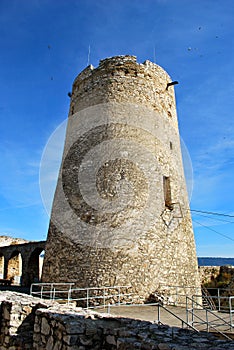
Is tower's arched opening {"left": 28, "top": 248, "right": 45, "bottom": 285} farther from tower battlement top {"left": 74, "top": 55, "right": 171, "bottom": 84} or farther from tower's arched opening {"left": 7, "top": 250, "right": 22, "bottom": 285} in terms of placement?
tower battlement top {"left": 74, "top": 55, "right": 171, "bottom": 84}

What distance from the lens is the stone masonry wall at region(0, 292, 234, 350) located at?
3.09m

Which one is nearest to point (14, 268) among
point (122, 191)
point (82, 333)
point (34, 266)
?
point (34, 266)

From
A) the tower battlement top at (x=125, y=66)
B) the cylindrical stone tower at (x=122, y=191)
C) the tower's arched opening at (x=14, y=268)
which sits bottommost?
the tower's arched opening at (x=14, y=268)

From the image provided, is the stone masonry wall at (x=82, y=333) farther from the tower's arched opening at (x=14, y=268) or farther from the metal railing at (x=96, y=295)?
the tower's arched opening at (x=14, y=268)

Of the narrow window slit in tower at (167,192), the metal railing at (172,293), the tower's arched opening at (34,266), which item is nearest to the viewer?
the metal railing at (172,293)

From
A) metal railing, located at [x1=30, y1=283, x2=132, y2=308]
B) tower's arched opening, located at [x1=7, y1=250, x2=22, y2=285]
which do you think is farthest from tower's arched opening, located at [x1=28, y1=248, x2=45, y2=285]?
metal railing, located at [x1=30, y1=283, x2=132, y2=308]

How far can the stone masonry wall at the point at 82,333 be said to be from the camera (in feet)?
10.2

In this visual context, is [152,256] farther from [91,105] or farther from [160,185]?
[91,105]

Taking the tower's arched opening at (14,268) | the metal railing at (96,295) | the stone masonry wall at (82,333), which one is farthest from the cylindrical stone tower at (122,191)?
the tower's arched opening at (14,268)

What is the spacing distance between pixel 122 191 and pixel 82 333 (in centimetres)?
690

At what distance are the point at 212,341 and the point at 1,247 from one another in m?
24.5

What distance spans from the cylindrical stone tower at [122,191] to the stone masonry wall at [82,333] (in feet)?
15.3

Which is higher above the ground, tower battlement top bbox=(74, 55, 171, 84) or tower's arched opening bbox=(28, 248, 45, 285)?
tower battlement top bbox=(74, 55, 171, 84)

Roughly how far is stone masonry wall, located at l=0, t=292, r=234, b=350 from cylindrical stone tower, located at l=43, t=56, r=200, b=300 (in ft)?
15.3
